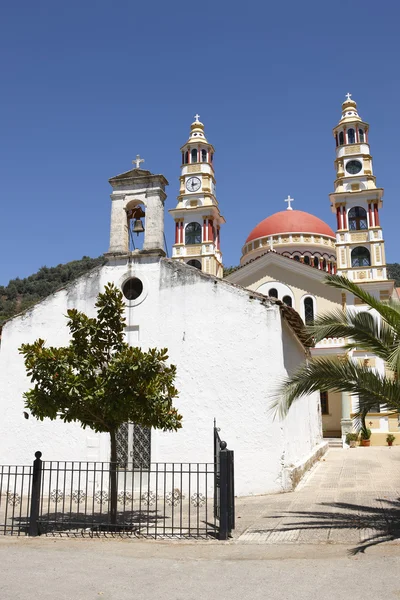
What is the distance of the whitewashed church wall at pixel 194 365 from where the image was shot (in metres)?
12.4

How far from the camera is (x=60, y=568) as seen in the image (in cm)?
691

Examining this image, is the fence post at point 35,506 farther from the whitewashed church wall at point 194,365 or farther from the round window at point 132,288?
the round window at point 132,288

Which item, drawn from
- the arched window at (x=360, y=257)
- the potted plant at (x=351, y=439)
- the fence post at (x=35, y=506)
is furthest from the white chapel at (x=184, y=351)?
the arched window at (x=360, y=257)

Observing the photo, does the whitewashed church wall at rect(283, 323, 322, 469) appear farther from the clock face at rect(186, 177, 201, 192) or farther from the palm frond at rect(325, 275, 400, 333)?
the clock face at rect(186, 177, 201, 192)

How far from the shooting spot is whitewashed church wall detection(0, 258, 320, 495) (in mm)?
12359

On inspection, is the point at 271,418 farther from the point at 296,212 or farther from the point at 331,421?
the point at 296,212

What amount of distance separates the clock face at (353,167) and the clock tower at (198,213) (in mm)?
9130

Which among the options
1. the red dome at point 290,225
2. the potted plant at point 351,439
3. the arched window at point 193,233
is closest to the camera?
the potted plant at point 351,439

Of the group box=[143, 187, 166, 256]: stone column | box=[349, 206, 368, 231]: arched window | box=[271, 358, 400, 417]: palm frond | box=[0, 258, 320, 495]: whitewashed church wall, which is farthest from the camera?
box=[349, 206, 368, 231]: arched window

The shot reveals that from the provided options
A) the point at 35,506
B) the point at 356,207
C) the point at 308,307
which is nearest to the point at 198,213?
the point at 356,207

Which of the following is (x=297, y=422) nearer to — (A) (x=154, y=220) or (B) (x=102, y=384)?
(A) (x=154, y=220)

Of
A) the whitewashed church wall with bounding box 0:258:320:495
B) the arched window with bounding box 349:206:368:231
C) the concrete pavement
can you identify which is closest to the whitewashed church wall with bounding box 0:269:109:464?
the whitewashed church wall with bounding box 0:258:320:495

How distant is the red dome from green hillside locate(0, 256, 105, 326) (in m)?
34.1

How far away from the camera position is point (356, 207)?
34969 mm
